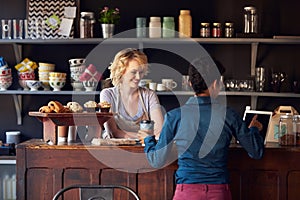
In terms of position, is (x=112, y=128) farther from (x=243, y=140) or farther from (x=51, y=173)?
(x=243, y=140)

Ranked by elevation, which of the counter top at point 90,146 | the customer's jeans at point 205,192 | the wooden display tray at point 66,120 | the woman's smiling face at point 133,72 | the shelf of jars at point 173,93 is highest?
the woman's smiling face at point 133,72

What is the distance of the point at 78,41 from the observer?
4.46 m

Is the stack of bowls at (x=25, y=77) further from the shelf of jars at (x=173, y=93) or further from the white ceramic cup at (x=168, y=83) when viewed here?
the white ceramic cup at (x=168, y=83)

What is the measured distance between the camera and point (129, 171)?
3.01 m

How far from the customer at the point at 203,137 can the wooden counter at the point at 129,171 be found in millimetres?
327

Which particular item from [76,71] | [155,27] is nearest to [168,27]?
[155,27]

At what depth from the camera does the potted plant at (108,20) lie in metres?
4.45

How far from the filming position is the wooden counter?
2975mm

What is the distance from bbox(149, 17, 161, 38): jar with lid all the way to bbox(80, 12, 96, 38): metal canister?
0.47 metres

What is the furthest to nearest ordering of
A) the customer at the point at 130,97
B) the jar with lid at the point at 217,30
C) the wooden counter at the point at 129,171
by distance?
the jar with lid at the point at 217,30 → the customer at the point at 130,97 → the wooden counter at the point at 129,171

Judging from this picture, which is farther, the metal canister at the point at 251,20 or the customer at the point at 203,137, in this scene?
the metal canister at the point at 251,20

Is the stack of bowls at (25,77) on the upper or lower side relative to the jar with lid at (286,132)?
upper

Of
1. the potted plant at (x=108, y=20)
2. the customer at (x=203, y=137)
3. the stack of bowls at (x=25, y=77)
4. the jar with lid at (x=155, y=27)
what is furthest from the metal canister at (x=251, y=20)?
the customer at (x=203, y=137)

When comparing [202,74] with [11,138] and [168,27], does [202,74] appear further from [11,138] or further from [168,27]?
[11,138]
